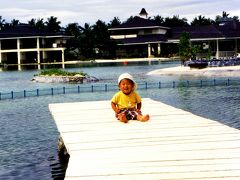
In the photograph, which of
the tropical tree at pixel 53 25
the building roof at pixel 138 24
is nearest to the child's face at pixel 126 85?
the building roof at pixel 138 24

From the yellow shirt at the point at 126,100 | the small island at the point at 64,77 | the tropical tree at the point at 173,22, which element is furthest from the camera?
the tropical tree at the point at 173,22

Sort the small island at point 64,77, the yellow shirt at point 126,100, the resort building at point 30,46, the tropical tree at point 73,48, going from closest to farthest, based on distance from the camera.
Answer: the yellow shirt at point 126,100 → the small island at point 64,77 → the resort building at point 30,46 → the tropical tree at point 73,48

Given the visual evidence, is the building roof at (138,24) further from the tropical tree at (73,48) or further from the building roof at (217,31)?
the tropical tree at (73,48)

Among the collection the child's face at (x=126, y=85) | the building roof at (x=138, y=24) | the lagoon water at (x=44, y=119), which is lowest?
the lagoon water at (x=44, y=119)

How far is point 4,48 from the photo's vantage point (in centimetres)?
8850

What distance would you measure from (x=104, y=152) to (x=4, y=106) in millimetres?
17812

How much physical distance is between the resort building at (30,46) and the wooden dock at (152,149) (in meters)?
74.5

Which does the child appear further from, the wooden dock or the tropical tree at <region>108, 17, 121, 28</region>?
the tropical tree at <region>108, 17, 121, 28</region>

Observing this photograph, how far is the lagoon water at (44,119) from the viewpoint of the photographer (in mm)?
11178

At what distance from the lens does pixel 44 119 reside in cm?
1892

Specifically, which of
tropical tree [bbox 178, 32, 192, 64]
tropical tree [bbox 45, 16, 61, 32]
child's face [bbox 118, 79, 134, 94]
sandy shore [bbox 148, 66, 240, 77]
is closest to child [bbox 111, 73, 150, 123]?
child's face [bbox 118, 79, 134, 94]

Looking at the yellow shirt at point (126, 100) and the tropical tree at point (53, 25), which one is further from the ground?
the tropical tree at point (53, 25)

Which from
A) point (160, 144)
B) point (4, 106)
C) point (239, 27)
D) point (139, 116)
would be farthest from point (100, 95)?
point (239, 27)

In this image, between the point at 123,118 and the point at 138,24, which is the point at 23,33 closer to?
the point at 138,24
